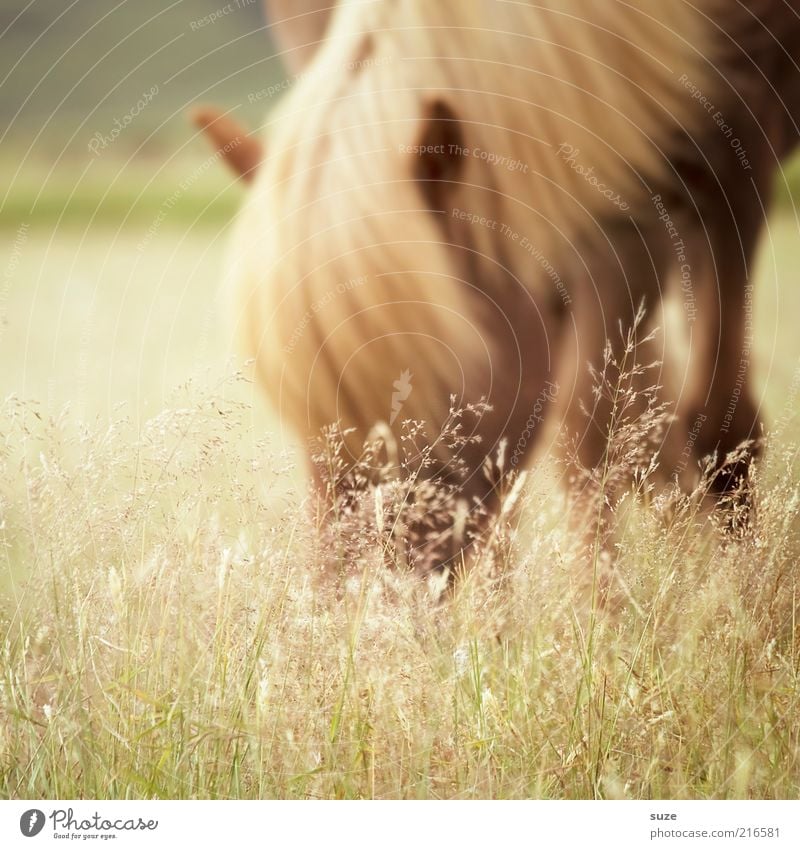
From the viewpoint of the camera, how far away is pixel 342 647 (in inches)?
57.6

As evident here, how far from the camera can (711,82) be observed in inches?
72.9

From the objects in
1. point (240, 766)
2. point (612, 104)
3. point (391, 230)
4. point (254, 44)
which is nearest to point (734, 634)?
point (240, 766)

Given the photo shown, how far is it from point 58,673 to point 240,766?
0.36 m

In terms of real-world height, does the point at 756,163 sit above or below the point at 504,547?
above

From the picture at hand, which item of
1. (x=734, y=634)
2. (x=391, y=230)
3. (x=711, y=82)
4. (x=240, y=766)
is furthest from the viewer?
(x=711, y=82)
